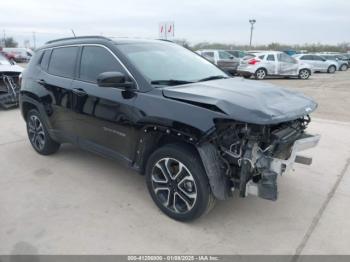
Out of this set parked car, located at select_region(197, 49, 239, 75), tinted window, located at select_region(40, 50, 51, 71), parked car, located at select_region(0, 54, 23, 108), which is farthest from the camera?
parked car, located at select_region(197, 49, 239, 75)

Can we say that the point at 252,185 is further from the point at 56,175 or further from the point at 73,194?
the point at 56,175

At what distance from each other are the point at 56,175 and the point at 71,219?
50.8 inches

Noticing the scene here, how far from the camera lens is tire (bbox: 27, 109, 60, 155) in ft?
17.0

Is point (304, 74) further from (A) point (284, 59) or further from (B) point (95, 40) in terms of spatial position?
(B) point (95, 40)

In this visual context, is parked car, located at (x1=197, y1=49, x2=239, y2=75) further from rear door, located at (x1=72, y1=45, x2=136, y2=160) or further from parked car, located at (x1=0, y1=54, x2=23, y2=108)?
rear door, located at (x1=72, y1=45, x2=136, y2=160)

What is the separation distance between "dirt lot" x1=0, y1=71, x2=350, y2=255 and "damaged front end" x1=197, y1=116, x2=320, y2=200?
489 mm

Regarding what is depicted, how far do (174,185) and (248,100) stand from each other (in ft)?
3.65

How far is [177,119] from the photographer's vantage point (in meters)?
3.18

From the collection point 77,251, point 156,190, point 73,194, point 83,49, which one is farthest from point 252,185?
point 83,49

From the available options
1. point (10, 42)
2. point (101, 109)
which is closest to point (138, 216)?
point (101, 109)

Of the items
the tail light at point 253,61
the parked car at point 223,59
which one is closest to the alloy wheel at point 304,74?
the tail light at point 253,61

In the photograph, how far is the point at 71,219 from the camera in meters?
3.54

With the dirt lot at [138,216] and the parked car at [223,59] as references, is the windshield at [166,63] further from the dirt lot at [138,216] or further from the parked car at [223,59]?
the parked car at [223,59]

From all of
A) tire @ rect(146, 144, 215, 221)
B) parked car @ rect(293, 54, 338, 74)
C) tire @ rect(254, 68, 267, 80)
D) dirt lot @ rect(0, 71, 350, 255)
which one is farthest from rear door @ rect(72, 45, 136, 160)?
parked car @ rect(293, 54, 338, 74)
